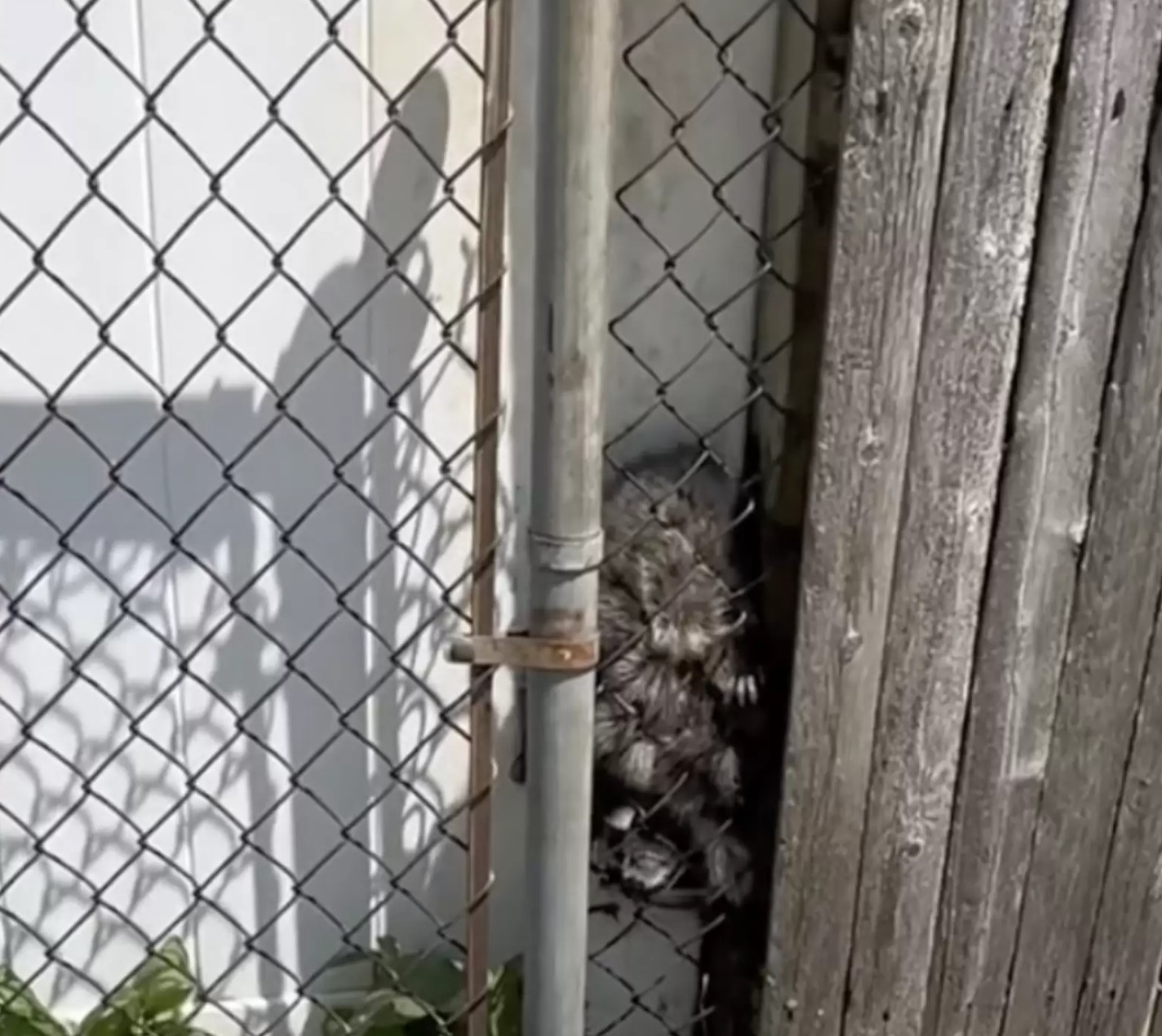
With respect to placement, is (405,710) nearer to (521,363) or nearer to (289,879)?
(289,879)

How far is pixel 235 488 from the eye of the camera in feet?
4.43

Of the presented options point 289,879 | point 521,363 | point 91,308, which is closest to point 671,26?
point 521,363

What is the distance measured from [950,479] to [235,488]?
23.4 inches

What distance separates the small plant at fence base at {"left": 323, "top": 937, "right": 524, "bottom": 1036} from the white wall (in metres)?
0.05

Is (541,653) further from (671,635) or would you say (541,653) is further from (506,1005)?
(506,1005)

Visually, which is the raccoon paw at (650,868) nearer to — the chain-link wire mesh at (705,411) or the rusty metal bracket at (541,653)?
the chain-link wire mesh at (705,411)

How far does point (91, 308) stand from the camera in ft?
4.23

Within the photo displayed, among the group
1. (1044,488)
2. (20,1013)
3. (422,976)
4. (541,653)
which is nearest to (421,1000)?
(422,976)

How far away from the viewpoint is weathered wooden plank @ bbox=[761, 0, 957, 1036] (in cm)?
113

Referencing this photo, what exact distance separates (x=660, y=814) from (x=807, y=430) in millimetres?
384

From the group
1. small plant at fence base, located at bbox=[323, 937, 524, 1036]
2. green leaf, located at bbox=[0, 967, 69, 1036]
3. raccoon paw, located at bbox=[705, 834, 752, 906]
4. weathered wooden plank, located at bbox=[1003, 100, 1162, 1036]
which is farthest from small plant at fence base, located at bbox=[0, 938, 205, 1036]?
weathered wooden plank, located at bbox=[1003, 100, 1162, 1036]

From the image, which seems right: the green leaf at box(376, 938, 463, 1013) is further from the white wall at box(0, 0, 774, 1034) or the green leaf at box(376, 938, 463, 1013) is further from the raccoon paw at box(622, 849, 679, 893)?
the raccoon paw at box(622, 849, 679, 893)

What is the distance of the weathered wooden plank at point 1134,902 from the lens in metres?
1.32

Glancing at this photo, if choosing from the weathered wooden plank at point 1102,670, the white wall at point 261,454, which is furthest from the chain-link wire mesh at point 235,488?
the weathered wooden plank at point 1102,670
